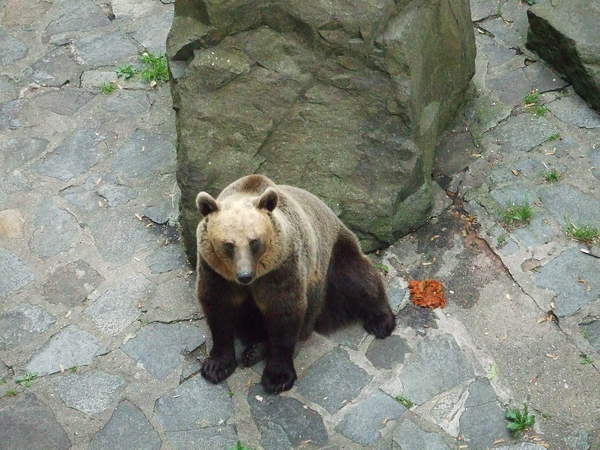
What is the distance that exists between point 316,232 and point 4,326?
2386 mm

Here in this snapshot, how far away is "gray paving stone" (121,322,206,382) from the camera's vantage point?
6234 millimetres

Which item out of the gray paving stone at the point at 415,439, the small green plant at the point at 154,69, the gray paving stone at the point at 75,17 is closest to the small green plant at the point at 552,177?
the gray paving stone at the point at 415,439

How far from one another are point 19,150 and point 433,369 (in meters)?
4.15

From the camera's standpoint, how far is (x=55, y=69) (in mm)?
8719

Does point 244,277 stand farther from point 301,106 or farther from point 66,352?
point 301,106

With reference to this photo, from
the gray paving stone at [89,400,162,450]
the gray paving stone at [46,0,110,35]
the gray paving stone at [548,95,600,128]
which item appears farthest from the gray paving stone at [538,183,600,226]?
the gray paving stone at [46,0,110,35]

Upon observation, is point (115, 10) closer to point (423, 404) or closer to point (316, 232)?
point (316, 232)

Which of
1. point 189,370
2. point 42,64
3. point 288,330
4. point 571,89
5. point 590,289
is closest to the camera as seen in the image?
point 288,330

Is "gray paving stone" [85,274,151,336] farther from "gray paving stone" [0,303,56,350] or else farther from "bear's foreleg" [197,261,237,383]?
"bear's foreleg" [197,261,237,383]

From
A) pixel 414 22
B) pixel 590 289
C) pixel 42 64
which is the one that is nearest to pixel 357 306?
pixel 590 289

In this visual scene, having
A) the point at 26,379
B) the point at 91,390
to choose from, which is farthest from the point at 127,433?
the point at 26,379

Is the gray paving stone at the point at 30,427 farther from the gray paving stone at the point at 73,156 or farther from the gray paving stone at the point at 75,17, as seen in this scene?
the gray paving stone at the point at 75,17

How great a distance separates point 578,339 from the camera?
20.8 ft

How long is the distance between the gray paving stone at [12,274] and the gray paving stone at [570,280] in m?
3.88
